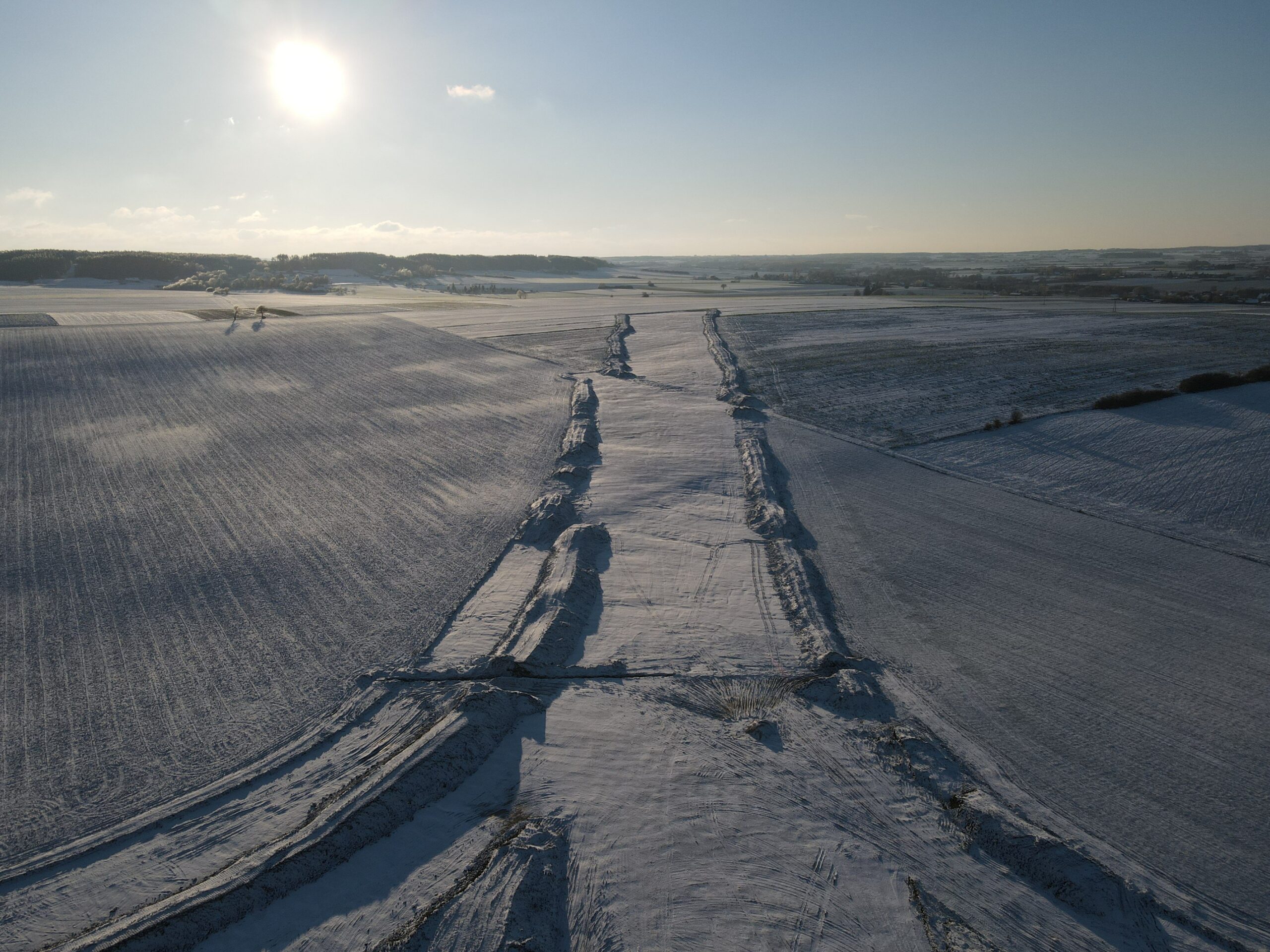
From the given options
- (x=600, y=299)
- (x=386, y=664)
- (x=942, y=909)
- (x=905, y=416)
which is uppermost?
(x=600, y=299)

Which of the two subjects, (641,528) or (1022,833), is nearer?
(1022,833)

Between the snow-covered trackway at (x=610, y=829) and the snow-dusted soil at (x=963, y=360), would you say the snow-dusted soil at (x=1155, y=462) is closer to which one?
the snow-dusted soil at (x=963, y=360)

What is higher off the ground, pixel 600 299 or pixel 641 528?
pixel 600 299

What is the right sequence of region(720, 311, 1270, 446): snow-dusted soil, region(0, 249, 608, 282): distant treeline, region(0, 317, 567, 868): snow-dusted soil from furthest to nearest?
region(0, 249, 608, 282): distant treeline
region(720, 311, 1270, 446): snow-dusted soil
region(0, 317, 567, 868): snow-dusted soil

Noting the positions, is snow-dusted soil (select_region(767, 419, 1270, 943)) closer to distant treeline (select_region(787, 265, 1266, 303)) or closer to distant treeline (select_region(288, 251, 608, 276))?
distant treeline (select_region(787, 265, 1266, 303))

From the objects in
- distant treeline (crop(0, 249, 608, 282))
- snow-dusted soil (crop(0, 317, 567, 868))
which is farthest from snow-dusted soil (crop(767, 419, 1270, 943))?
Answer: distant treeline (crop(0, 249, 608, 282))

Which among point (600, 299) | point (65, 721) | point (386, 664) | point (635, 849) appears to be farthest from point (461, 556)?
point (600, 299)

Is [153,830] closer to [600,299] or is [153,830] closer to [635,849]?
[635,849]
